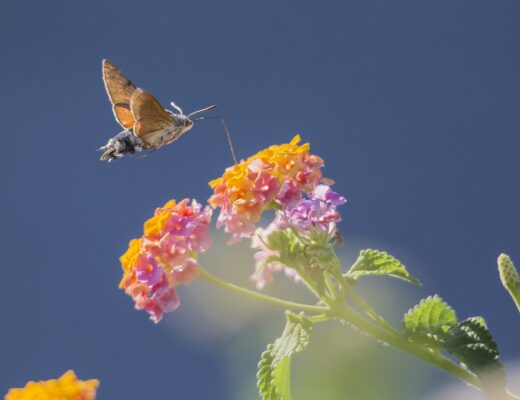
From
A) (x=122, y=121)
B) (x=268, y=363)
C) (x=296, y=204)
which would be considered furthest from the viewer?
(x=122, y=121)

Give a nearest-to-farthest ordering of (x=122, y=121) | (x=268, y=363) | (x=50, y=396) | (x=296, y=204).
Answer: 1. (x=50, y=396)
2. (x=268, y=363)
3. (x=296, y=204)
4. (x=122, y=121)

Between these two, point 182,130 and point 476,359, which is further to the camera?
point 182,130

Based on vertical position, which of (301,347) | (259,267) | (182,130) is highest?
(182,130)

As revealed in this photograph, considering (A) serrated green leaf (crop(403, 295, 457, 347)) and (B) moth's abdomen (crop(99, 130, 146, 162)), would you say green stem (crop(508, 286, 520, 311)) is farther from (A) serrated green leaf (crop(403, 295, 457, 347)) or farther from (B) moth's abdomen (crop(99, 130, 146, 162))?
(B) moth's abdomen (crop(99, 130, 146, 162))

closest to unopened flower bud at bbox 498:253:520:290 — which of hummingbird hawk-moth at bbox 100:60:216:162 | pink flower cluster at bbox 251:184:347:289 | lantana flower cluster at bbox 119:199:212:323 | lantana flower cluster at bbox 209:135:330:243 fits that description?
pink flower cluster at bbox 251:184:347:289

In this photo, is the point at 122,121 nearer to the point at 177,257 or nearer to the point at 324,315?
the point at 177,257

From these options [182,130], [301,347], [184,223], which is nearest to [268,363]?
[301,347]

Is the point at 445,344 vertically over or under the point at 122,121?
under
